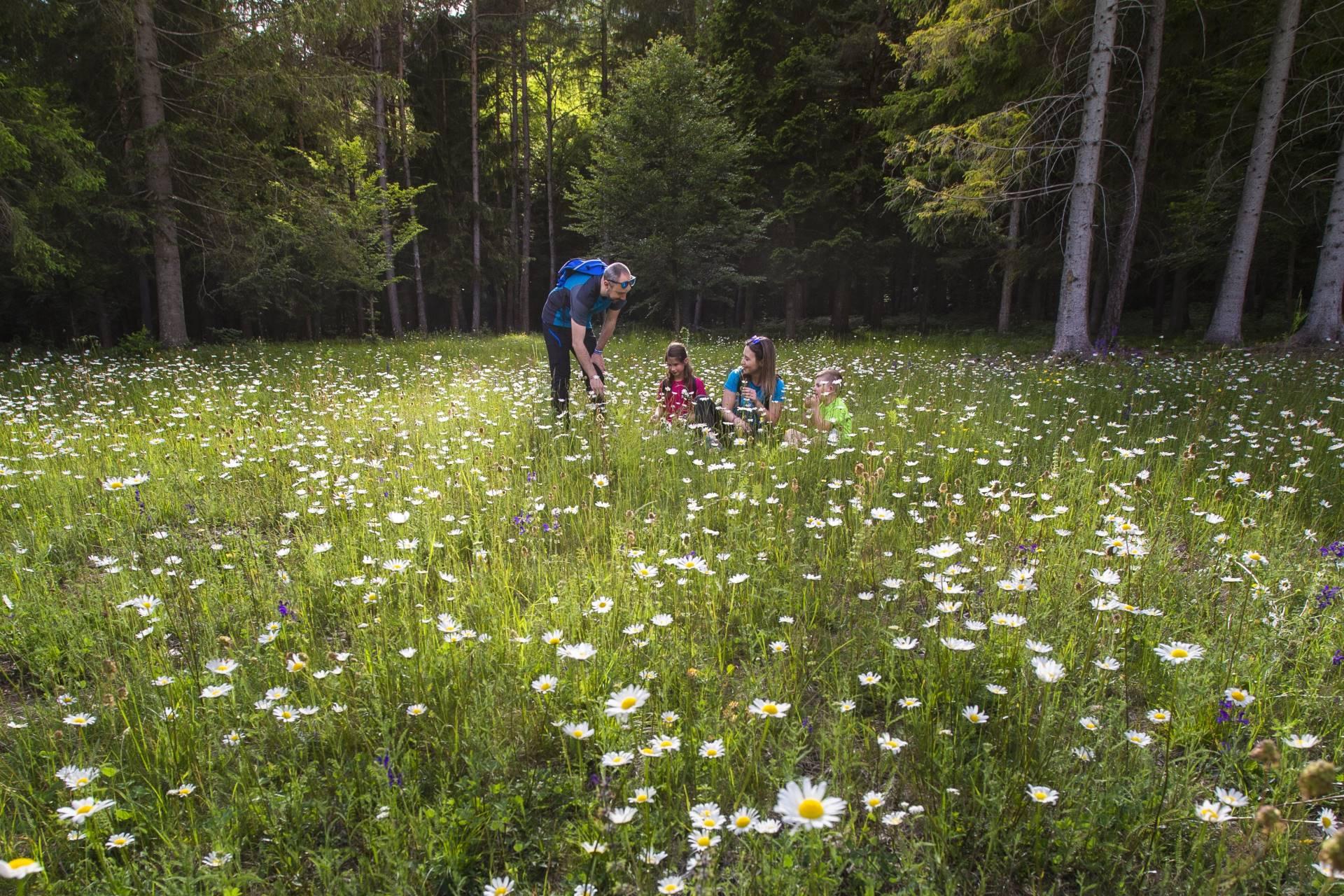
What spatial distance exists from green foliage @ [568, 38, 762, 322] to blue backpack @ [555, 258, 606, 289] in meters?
14.6

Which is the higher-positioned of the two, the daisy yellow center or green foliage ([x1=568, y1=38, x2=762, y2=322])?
green foliage ([x1=568, y1=38, x2=762, y2=322])

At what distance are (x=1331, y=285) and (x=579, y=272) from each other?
13.2 m

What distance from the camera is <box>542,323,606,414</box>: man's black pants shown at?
276 inches

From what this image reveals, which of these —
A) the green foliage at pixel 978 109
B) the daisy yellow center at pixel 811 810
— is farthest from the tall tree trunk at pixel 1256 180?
the daisy yellow center at pixel 811 810

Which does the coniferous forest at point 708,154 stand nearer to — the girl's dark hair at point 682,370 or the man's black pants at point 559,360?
the girl's dark hair at point 682,370

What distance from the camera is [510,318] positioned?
1289 inches

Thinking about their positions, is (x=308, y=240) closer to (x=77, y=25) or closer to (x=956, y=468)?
(x=77, y=25)

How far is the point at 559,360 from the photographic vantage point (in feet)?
23.2

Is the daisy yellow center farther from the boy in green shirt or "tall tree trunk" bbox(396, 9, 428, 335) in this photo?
"tall tree trunk" bbox(396, 9, 428, 335)

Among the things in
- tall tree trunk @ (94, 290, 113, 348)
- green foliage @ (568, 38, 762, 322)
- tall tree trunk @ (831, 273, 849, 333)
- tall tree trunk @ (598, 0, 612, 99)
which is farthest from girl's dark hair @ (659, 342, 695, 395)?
tall tree trunk @ (598, 0, 612, 99)

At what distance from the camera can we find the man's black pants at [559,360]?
7.00 meters

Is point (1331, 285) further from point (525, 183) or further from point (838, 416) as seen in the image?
point (525, 183)

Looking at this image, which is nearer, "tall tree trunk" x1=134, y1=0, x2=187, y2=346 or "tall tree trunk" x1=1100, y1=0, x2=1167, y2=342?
"tall tree trunk" x1=1100, y1=0, x2=1167, y2=342

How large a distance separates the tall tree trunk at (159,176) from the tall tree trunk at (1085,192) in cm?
1697
